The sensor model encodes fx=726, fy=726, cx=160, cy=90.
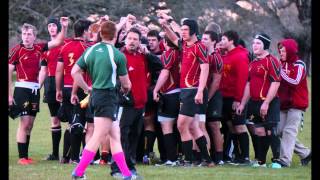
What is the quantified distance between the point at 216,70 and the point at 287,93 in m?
1.31

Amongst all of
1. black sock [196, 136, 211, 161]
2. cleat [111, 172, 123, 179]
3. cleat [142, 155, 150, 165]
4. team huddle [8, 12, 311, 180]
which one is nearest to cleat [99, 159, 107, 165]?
team huddle [8, 12, 311, 180]

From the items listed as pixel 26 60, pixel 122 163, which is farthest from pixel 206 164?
pixel 26 60

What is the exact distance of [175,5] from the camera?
42219 millimetres

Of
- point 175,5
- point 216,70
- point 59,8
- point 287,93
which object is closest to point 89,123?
point 216,70

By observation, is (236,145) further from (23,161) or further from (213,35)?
(23,161)

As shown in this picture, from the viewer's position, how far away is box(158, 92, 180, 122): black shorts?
455 inches

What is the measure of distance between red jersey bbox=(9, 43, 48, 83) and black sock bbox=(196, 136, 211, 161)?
2.81 metres

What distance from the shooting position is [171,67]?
37.6 feet

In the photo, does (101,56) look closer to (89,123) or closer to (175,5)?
(89,123)

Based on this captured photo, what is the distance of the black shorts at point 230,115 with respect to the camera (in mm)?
12000

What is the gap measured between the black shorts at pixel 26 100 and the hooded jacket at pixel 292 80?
4.00 metres

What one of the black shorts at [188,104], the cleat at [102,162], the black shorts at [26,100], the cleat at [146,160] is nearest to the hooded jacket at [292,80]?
the black shorts at [188,104]

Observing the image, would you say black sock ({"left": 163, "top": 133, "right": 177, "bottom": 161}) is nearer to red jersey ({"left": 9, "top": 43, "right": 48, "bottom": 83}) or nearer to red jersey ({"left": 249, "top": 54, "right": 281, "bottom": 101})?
red jersey ({"left": 249, "top": 54, "right": 281, "bottom": 101})

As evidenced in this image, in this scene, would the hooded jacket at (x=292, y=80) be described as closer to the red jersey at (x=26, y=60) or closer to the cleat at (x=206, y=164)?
the cleat at (x=206, y=164)
